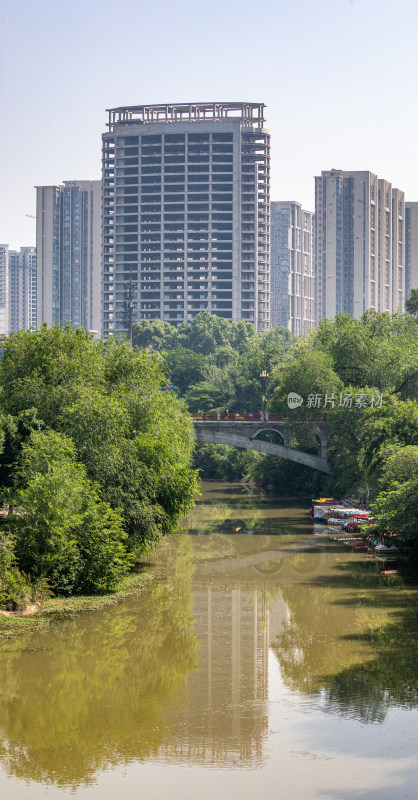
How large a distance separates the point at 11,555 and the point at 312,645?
953cm

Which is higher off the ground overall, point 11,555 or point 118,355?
point 118,355

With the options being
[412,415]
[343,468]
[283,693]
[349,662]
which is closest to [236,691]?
[283,693]

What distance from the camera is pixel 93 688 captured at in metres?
22.7

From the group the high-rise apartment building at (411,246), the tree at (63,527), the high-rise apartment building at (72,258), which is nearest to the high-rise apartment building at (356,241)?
the high-rise apartment building at (411,246)

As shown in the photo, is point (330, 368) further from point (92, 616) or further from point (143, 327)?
point (143, 327)

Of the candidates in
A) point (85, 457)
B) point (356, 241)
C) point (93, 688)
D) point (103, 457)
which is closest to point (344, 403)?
point (103, 457)

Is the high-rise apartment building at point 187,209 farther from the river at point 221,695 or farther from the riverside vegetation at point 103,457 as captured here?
the river at point 221,695

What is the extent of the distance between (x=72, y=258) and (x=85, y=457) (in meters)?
147

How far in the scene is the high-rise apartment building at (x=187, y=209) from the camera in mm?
139625

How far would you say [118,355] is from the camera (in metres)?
38.9

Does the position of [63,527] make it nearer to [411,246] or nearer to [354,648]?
[354,648]

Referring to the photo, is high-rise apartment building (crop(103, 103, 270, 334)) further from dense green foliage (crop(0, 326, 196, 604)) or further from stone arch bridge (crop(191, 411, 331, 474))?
dense green foliage (crop(0, 326, 196, 604))

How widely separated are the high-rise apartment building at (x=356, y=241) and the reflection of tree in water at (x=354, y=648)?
421 feet

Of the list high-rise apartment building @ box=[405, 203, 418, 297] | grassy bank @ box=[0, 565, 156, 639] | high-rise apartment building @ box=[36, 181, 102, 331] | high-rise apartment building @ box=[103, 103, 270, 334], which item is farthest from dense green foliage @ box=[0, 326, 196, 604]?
high-rise apartment building @ box=[405, 203, 418, 297]
